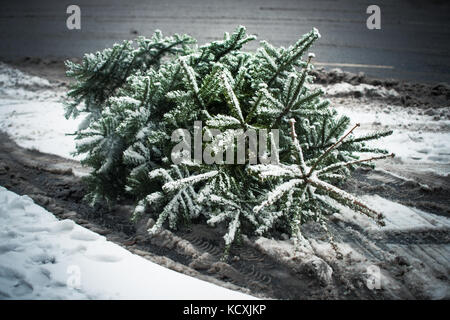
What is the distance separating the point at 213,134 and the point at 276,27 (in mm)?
8196

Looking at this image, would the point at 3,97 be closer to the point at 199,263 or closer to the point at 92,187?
the point at 92,187

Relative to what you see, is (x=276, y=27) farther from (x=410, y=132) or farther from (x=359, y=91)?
(x=410, y=132)

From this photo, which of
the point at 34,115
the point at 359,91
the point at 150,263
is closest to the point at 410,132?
the point at 359,91

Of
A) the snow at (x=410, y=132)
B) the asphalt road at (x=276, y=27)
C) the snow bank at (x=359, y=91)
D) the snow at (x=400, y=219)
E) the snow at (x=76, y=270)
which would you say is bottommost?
the snow at (x=76, y=270)

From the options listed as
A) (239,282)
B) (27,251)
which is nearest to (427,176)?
(239,282)

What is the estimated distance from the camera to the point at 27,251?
96.3 inches

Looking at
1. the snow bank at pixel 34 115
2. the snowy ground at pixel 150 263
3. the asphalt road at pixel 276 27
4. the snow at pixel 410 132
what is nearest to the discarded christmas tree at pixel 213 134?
the snowy ground at pixel 150 263

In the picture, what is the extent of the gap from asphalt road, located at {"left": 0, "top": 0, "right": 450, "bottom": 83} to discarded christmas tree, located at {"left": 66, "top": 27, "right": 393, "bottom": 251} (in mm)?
5054

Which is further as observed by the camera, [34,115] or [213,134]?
[34,115]

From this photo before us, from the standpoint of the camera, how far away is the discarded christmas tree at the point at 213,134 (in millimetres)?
2504

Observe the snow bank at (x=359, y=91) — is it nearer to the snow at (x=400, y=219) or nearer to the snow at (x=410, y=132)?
the snow at (x=410, y=132)

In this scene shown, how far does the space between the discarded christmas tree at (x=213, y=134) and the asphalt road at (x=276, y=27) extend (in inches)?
199

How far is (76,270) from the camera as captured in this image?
2303mm
